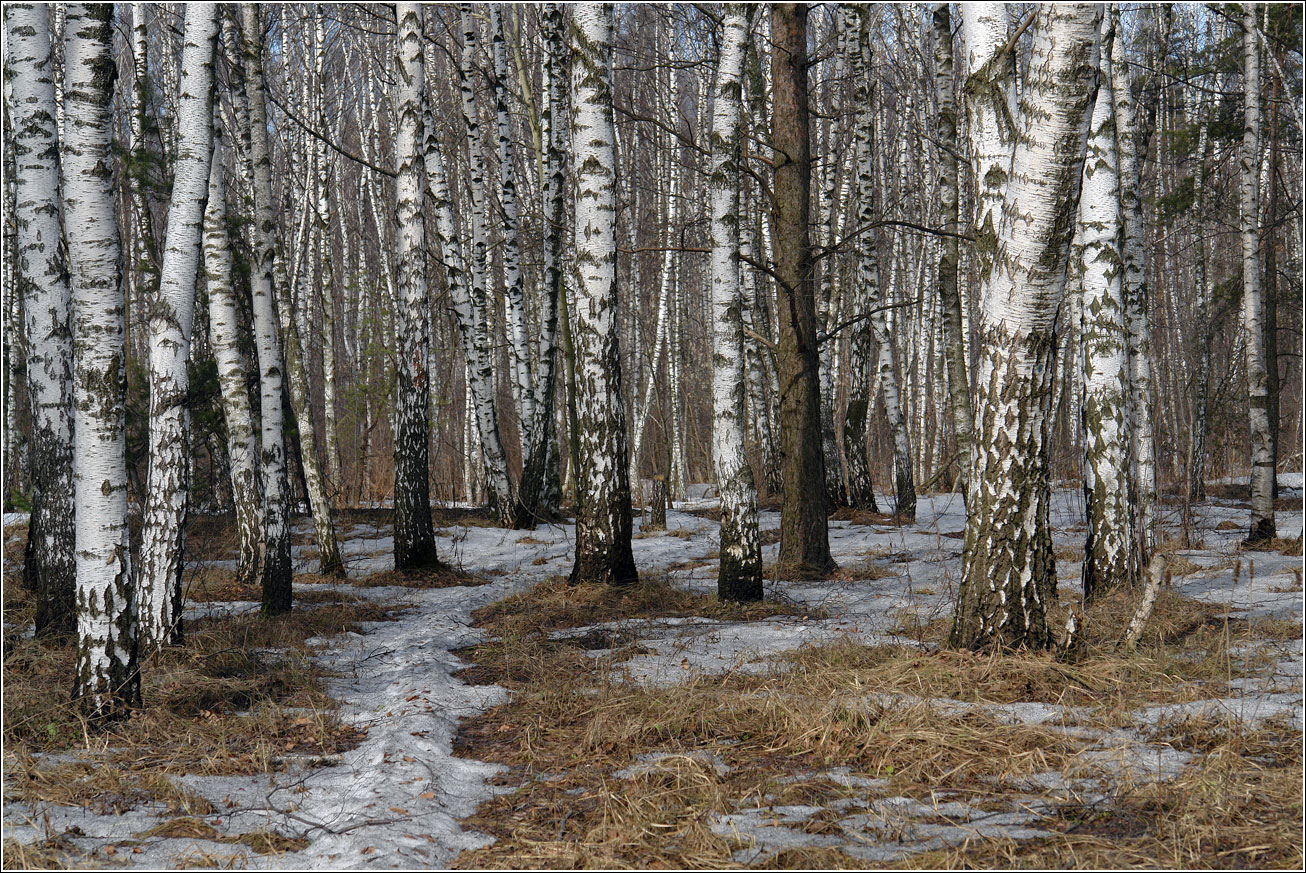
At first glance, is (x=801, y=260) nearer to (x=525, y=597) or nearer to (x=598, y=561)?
(x=598, y=561)

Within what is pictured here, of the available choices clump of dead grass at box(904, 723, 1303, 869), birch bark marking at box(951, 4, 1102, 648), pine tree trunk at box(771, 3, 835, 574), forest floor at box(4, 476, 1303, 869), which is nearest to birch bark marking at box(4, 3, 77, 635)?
forest floor at box(4, 476, 1303, 869)

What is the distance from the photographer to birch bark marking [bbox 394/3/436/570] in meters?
8.71

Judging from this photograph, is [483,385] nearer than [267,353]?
No

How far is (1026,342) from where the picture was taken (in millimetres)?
4496

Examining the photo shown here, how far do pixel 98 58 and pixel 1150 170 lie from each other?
24758mm

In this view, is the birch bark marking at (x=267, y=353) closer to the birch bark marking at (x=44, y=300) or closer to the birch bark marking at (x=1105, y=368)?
the birch bark marking at (x=44, y=300)

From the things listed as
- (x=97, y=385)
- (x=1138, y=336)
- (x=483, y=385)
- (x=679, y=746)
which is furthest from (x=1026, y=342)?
(x=483, y=385)

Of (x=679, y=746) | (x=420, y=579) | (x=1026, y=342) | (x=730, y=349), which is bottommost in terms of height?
(x=679, y=746)

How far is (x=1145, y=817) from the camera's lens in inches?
118

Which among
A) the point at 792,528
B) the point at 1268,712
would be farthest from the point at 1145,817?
the point at 792,528

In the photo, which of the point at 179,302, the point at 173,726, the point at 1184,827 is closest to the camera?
the point at 1184,827

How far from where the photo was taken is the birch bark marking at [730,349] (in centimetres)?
700

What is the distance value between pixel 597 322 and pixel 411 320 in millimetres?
2478

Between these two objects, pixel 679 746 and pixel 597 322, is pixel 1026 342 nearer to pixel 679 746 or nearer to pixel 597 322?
pixel 679 746
